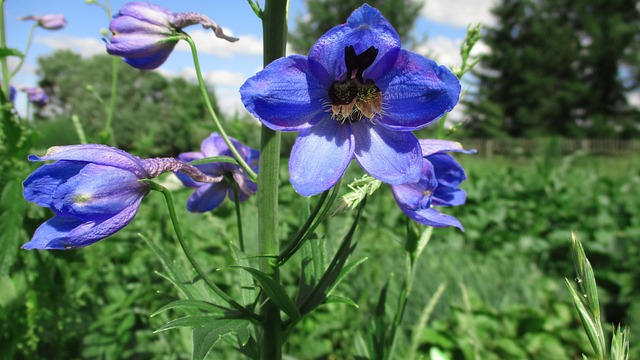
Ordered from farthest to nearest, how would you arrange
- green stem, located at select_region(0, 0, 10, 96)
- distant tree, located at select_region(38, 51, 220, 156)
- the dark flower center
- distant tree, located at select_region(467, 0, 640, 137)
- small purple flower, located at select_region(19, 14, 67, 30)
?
distant tree, located at select_region(467, 0, 640, 137) → distant tree, located at select_region(38, 51, 220, 156) → small purple flower, located at select_region(19, 14, 67, 30) → green stem, located at select_region(0, 0, 10, 96) → the dark flower center

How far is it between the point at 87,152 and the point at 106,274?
2.10 meters

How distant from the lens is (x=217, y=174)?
56.4 inches

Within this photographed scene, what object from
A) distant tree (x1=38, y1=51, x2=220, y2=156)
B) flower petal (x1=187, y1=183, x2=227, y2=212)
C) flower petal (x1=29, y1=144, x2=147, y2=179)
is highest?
flower petal (x1=29, y1=144, x2=147, y2=179)

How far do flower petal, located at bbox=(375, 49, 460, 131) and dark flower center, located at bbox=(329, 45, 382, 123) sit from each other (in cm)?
2

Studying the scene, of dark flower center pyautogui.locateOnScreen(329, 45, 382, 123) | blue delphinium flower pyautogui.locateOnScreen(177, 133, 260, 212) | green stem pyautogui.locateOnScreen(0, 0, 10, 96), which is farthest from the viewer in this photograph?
green stem pyautogui.locateOnScreen(0, 0, 10, 96)

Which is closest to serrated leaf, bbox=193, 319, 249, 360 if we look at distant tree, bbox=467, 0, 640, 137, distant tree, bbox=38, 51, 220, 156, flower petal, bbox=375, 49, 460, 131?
flower petal, bbox=375, 49, 460, 131

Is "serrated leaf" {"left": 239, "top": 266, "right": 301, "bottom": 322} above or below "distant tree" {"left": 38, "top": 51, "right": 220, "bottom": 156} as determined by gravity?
above

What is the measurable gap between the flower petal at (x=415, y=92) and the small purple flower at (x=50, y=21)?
107 inches

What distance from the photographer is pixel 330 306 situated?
303cm

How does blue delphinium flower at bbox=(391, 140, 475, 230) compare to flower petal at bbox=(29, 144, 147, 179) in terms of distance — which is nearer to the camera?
flower petal at bbox=(29, 144, 147, 179)

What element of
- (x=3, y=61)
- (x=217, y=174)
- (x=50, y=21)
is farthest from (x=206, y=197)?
(x=50, y=21)

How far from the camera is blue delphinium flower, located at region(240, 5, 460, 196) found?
99 centimetres

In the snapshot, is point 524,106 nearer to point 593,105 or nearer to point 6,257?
point 593,105

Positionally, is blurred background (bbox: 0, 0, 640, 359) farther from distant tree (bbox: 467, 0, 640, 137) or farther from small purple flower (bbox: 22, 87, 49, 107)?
distant tree (bbox: 467, 0, 640, 137)
